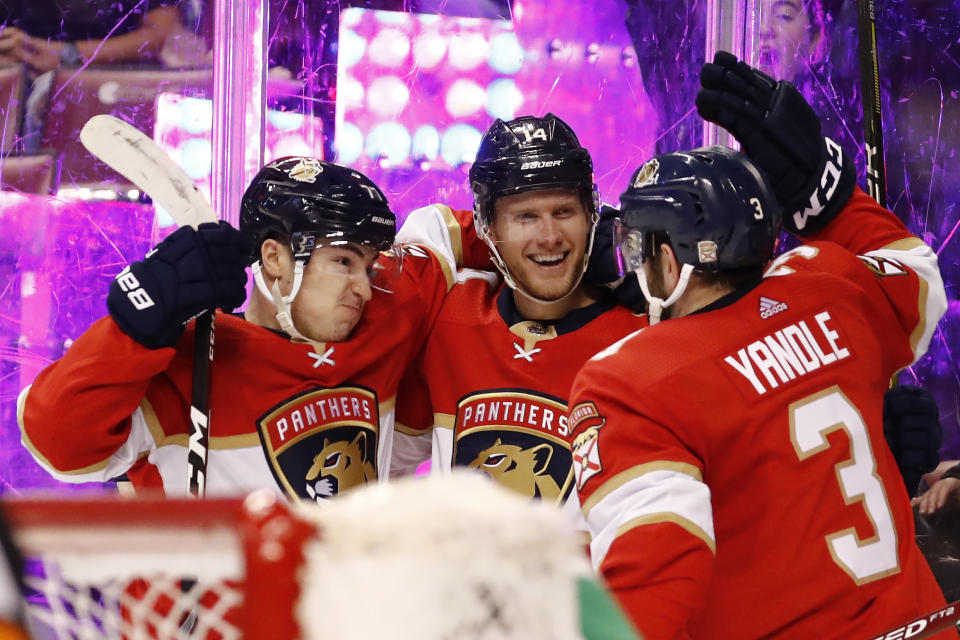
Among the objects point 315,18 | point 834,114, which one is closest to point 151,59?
point 315,18

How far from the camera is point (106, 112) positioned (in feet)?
9.70

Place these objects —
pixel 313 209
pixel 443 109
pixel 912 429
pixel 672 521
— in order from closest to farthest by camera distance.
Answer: pixel 672 521 → pixel 313 209 → pixel 912 429 → pixel 443 109

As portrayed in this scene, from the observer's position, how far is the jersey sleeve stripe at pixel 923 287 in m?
2.08

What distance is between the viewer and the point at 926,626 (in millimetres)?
1733

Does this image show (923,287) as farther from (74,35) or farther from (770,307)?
(74,35)

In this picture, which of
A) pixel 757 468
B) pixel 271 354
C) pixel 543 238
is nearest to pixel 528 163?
pixel 543 238

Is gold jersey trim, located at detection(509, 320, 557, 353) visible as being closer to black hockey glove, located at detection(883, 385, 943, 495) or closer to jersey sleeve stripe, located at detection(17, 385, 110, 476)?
black hockey glove, located at detection(883, 385, 943, 495)

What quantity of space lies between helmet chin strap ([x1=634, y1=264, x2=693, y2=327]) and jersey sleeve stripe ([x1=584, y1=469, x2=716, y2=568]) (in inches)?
13.9

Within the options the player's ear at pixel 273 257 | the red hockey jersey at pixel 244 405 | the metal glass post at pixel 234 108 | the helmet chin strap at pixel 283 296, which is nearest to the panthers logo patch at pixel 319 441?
the red hockey jersey at pixel 244 405

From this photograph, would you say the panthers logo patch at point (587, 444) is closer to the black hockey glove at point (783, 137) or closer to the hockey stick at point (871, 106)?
the black hockey glove at point (783, 137)

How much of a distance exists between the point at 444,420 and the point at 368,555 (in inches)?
73.5

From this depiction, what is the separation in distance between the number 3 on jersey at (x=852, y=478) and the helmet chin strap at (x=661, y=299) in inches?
11.5

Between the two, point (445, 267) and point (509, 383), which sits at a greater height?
point (445, 267)

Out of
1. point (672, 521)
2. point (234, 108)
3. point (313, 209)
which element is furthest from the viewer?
point (234, 108)
